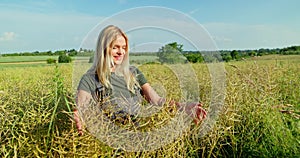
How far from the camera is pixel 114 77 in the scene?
2834mm

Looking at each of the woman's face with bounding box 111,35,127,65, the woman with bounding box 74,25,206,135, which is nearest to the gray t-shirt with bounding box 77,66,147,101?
the woman with bounding box 74,25,206,135

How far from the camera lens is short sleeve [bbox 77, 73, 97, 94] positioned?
8.44 feet

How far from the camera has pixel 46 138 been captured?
76.4 inches

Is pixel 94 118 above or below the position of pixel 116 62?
below

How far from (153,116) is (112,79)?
80 cm

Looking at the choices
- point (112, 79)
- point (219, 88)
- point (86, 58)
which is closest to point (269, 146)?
point (219, 88)

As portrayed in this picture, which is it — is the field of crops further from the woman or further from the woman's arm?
the woman

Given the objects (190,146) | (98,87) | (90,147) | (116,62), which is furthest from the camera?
(116,62)

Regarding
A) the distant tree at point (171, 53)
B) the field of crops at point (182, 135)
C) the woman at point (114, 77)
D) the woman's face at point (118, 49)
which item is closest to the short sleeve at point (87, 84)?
the woman at point (114, 77)

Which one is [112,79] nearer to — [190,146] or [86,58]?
[86,58]

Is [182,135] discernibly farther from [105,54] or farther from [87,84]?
[105,54]

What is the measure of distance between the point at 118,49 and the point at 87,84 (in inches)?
18.2

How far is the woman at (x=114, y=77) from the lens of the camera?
2.52 meters

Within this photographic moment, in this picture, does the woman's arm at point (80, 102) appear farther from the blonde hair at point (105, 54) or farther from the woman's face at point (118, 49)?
the woman's face at point (118, 49)
